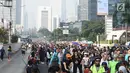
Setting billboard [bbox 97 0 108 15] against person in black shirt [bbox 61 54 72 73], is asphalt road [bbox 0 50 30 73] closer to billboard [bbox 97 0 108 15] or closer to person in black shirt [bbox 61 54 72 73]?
person in black shirt [bbox 61 54 72 73]

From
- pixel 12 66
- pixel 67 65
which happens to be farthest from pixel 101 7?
pixel 67 65

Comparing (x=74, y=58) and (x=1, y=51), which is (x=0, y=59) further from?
(x=74, y=58)

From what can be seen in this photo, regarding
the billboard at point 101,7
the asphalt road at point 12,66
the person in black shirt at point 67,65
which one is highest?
the billboard at point 101,7

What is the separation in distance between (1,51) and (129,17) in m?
40.2

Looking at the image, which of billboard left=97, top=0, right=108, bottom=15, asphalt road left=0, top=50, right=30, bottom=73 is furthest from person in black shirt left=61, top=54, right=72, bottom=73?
billboard left=97, top=0, right=108, bottom=15

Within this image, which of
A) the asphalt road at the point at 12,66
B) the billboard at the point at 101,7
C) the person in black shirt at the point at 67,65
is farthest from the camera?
the billboard at the point at 101,7

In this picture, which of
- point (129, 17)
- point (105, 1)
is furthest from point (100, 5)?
point (129, 17)

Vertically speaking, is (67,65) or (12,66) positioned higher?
(67,65)

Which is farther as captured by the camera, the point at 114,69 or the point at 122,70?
the point at 114,69

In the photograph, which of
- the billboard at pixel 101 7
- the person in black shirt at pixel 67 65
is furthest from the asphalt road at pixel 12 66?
the billboard at pixel 101 7

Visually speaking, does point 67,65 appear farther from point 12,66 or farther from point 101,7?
point 101,7

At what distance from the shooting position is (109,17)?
12669cm

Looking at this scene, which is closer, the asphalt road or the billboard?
the asphalt road

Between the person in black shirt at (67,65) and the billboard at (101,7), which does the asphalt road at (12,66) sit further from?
the billboard at (101,7)
